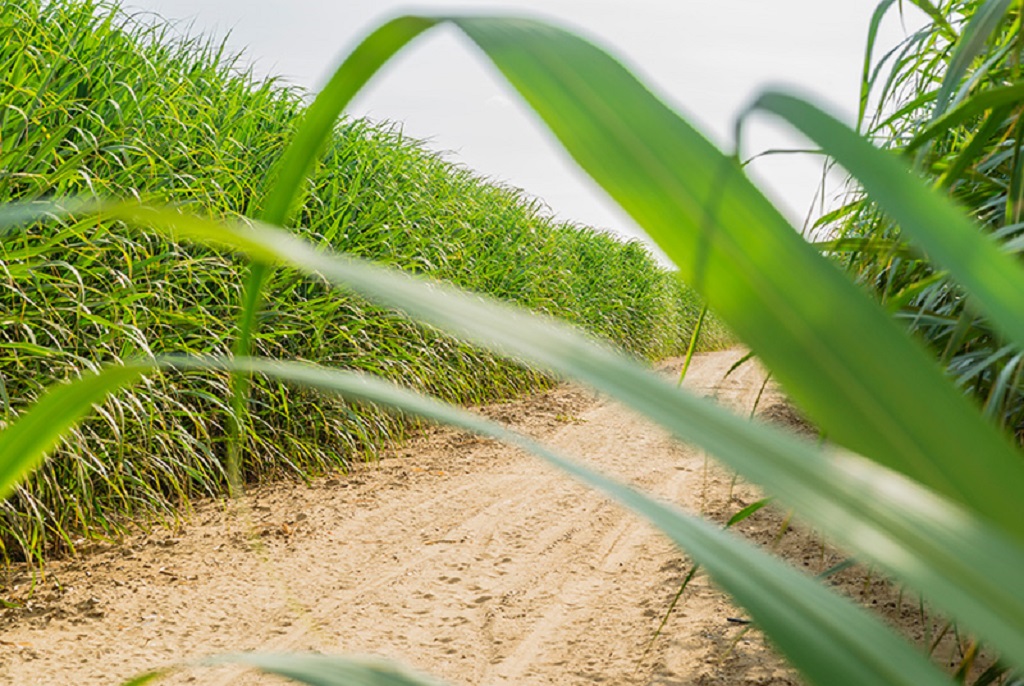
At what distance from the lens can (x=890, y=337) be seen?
0.68ft

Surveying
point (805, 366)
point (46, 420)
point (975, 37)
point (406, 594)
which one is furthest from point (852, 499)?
point (406, 594)

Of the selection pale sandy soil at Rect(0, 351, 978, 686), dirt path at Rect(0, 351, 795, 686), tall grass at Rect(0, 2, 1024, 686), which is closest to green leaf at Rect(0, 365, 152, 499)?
tall grass at Rect(0, 2, 1024, 686)

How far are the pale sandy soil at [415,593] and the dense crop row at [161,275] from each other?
28 cm

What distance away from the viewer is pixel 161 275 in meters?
3.37

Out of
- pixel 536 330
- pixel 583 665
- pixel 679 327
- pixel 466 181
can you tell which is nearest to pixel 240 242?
pixel 536 330

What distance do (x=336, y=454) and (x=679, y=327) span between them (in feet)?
34.5

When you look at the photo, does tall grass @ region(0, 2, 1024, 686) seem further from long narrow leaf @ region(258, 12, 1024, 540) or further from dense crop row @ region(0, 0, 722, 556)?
dense crop row @ region(0, 0, 722, 556)

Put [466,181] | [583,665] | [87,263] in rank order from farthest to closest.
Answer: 1. [466,181]
2. [87,263]
3. [583,665]

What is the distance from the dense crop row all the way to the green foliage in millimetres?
1872

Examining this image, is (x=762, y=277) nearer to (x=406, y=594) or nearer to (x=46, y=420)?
(x=46, y=420)

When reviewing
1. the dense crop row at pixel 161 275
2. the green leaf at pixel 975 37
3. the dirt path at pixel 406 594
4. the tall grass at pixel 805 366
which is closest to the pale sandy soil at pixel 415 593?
the dirt path at pixel 406 594

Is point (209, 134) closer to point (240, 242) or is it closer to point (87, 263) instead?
point (87, 263)

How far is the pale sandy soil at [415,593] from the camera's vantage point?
7.32 ft

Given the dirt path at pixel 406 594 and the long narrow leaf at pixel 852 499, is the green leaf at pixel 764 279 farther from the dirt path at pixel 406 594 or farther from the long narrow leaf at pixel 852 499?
the dirt path at pixel 406 594
